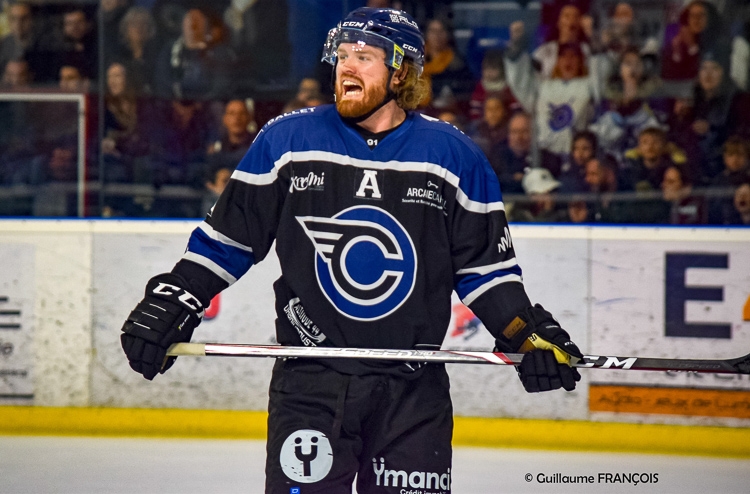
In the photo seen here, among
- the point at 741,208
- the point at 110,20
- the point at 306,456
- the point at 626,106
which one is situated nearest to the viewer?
the point at 306,456

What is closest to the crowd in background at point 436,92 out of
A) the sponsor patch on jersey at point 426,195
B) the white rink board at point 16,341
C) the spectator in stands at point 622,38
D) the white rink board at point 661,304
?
the spectator in stands at point 622,38

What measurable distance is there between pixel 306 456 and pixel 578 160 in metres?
2.87

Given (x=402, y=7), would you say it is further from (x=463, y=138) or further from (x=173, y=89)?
(x=463, y=138)

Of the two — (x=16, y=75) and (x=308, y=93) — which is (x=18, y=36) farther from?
(x=308, y=93)

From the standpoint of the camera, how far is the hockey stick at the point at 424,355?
2012mm

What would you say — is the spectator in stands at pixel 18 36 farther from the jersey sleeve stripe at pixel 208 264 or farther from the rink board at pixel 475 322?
the jersey sleeve stripe at pixel 208 264

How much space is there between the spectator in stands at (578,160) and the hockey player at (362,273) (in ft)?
7.94

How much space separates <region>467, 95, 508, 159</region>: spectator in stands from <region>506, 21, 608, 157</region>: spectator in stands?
0.34ft

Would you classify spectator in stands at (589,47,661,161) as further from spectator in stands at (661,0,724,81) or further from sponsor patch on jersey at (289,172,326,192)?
sponsor patch on jersey at (289,172,326,192)

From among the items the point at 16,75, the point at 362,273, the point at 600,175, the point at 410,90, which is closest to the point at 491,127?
the point at 600,175

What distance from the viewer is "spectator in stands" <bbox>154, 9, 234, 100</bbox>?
476cm

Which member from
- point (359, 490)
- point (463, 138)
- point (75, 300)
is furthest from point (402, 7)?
point (359, 490)

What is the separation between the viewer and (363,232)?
6.81 feet

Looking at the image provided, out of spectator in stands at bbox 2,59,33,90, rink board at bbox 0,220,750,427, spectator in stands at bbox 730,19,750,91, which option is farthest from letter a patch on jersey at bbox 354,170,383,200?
spectator in stands at bbox 2,59,33,90
